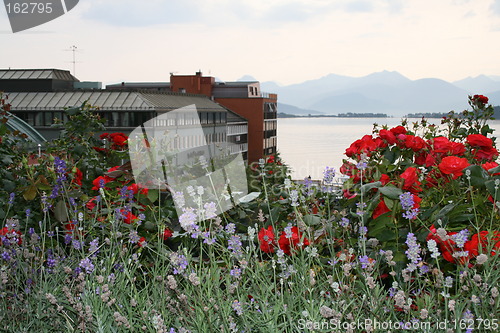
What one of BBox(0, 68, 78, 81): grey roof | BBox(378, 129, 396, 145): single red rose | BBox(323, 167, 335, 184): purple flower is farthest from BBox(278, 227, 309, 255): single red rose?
BBox(0, 68, 78, 81): grey roof

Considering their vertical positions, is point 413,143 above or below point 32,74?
below

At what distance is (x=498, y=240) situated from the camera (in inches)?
111

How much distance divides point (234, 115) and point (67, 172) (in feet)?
276

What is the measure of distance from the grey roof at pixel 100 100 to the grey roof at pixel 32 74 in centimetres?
284

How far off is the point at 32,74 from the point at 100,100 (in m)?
13.1

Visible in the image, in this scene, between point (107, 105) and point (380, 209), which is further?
point (107, 105)

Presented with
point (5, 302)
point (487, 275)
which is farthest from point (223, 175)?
point (487, 275)

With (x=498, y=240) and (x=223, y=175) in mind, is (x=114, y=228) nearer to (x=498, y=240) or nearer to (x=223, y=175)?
(x=223, y=175)

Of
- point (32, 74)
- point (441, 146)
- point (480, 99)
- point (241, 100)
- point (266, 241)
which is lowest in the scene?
point (266, 241)

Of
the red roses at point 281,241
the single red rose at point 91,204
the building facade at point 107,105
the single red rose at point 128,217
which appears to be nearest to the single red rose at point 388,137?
the red roses at point 281,241

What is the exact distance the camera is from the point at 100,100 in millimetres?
64250

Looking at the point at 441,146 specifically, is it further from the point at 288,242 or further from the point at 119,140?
the point at 119,140

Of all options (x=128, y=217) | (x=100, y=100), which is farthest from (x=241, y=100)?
(x=128, y=217)

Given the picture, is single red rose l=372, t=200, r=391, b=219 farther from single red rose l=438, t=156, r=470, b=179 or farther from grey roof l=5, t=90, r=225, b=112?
grey roof l=5, t=90, r=225, b=112
